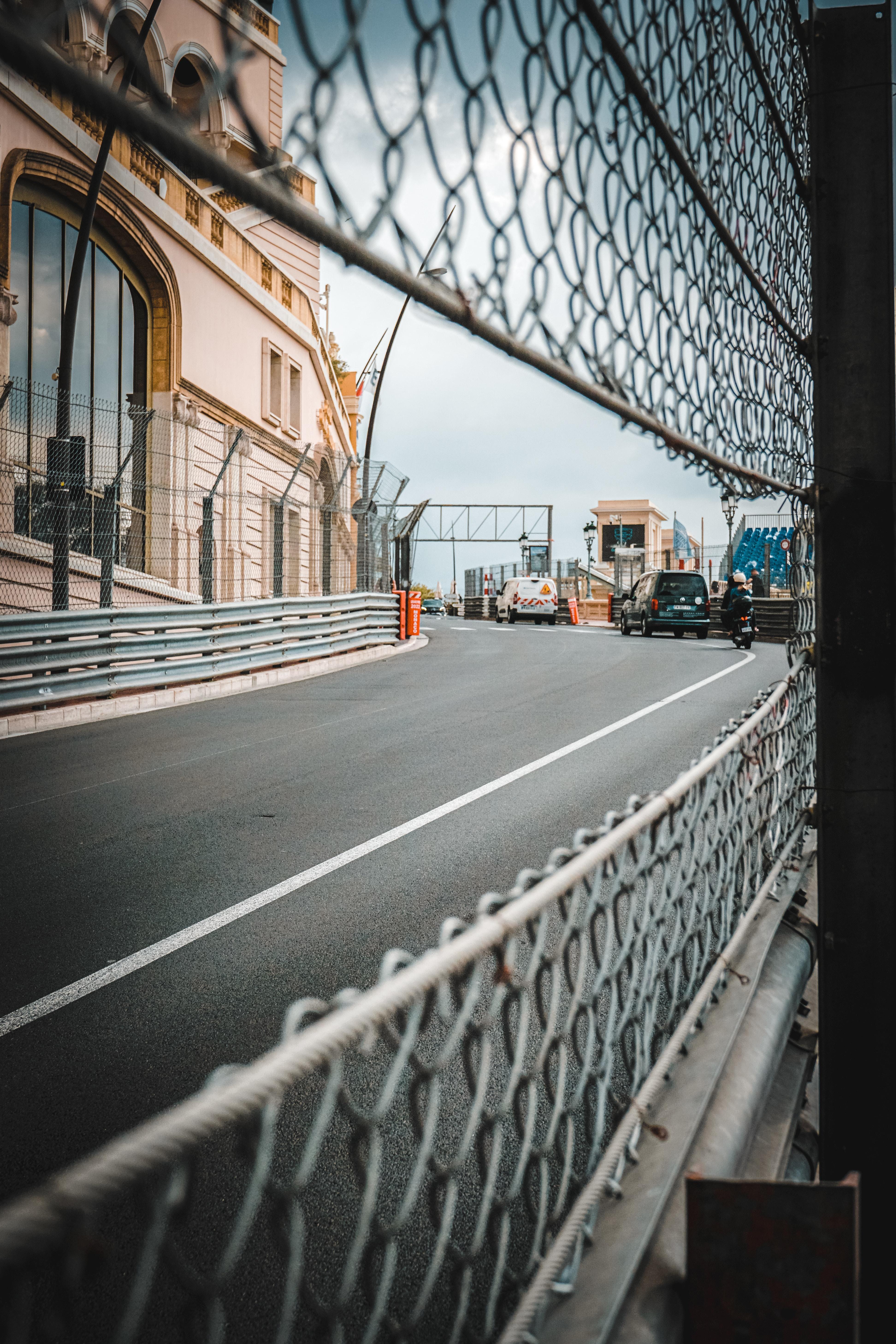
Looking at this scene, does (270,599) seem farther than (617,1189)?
Yes

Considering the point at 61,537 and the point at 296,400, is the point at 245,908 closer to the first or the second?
the point at 61,537

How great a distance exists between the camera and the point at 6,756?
8.90 metres

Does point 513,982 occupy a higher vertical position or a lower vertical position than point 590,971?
higher

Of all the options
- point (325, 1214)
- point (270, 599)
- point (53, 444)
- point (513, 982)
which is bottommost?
point (325, 1214)

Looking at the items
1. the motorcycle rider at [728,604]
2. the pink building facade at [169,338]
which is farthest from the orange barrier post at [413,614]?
the motorcycle rider at [728,604]

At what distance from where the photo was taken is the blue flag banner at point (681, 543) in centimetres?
4819

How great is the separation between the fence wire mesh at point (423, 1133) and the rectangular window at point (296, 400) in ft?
90.7

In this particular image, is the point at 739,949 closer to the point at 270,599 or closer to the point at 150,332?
the point at 270,599

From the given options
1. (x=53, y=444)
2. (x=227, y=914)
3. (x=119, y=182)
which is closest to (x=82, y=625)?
(x=53, y=444)

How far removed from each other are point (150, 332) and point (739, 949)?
71.2 feet

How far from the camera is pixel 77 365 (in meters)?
20.1

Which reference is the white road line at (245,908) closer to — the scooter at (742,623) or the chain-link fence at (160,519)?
the chain-link fence at (160,519)

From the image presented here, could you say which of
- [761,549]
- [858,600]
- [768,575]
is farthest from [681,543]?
[858,600]

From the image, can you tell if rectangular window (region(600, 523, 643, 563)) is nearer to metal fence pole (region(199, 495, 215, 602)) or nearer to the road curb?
the road curb
